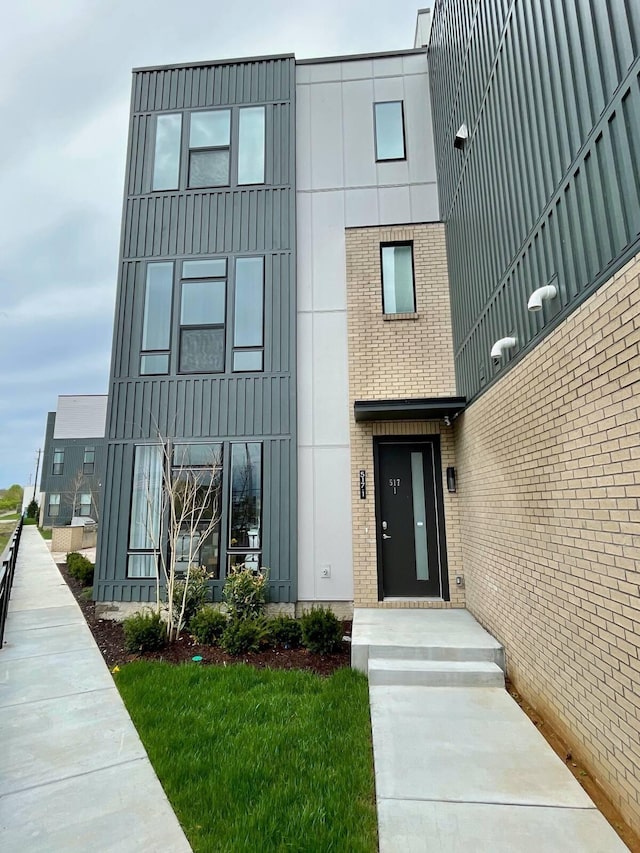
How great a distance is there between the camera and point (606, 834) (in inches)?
97.8

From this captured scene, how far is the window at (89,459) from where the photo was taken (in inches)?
1268

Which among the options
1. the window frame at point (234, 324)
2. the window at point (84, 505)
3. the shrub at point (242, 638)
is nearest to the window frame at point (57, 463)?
the window at point (84, 505)

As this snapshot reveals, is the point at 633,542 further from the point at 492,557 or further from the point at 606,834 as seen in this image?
the point at 492,557

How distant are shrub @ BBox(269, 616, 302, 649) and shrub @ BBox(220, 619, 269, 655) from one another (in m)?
0.17

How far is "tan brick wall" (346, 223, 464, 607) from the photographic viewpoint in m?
6.80

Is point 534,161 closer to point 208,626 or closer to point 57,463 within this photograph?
point 208,626

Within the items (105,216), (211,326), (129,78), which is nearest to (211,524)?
(211,326)

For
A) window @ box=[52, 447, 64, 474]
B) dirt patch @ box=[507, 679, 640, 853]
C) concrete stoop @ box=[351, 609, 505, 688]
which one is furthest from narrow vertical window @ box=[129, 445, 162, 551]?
window @ box=[52, 447, 64, 474]

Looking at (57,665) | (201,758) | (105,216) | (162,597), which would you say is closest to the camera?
(201,758)

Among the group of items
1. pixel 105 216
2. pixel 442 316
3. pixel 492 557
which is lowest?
pixel 492 557

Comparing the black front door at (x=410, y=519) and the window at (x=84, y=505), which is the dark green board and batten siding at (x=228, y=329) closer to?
the black front door at (x=410, y=519)

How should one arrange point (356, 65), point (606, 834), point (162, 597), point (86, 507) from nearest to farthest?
point (606, 834) < point (162, 597) < point (356, 65) < point (86, 507)

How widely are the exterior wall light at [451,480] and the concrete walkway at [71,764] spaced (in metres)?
4.94

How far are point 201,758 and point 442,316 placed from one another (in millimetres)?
6505
